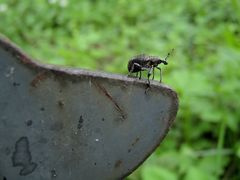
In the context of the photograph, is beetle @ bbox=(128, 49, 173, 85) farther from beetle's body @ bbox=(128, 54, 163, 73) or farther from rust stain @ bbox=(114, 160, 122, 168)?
rust stain @ bbox=(114, 160, 122, 168)

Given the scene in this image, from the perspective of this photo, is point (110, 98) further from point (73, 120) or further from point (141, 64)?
point (141, 64)

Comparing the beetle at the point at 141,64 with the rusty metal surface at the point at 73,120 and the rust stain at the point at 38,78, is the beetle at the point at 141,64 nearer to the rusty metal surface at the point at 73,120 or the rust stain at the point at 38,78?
the rusty metal surface at the point at 73,120

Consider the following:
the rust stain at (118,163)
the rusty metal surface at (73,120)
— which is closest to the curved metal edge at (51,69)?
the rusty metal surface at (73,120)

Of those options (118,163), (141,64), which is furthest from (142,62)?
(118,163)

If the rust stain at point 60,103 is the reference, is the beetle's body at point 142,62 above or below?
above

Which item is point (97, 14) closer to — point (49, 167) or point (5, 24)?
point (5, 24)
